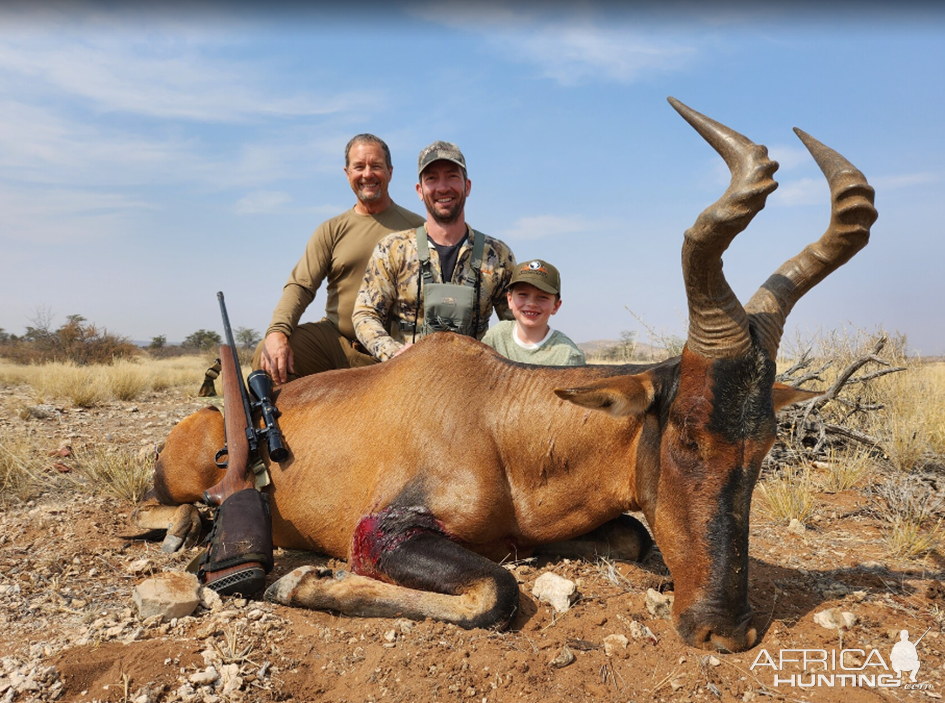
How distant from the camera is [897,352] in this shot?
1457 cm

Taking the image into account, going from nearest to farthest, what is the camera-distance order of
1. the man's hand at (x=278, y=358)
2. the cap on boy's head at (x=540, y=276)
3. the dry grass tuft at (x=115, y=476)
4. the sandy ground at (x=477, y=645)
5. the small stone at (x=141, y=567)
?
the sandy ground at (x=477, y=645)
the small stone at (x=141, y=567)
the cap on boy's head at (x=540, y=276)
the dry grass tuft at (x=115, y=476)
the man's hand at (x=278, y=358)

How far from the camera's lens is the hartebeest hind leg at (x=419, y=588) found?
402 centimetres

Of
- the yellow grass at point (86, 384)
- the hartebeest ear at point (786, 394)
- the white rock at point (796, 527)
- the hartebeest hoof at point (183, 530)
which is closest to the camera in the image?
the hartebeest ear at point (786, 394)

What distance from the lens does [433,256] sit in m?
7.66

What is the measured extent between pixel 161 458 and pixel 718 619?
5.07m

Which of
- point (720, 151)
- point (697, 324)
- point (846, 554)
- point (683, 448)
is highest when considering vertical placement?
point (720, 151)

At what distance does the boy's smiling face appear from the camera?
22.7 feet

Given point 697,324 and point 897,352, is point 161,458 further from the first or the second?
point 897,352

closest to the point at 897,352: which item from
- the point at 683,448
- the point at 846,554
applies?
the point at 846,554

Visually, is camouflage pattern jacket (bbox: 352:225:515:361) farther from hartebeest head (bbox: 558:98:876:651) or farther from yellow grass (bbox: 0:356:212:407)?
yellow grass (bbox: 0:356:212:407)

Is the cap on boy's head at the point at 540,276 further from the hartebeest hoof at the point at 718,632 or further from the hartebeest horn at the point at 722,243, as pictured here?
the hartebeest hoof at the point at 718,632

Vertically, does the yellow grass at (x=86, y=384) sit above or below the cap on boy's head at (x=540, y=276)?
below

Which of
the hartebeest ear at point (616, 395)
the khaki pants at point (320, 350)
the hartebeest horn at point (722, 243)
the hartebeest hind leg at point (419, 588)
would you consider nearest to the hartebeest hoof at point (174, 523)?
the hartebeest hind leg at point (419, 588)

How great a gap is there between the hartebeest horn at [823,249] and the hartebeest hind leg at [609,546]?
5.83ft
